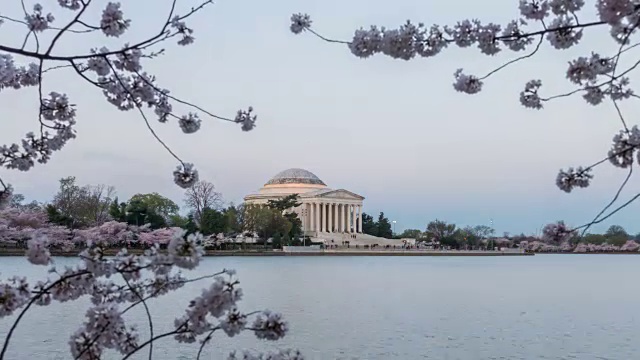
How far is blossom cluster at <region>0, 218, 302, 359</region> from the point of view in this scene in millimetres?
3184

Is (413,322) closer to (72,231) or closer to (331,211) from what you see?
(72,231)

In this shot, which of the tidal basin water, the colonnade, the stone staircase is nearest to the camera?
the tidal basin water

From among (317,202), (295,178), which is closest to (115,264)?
(317,202)

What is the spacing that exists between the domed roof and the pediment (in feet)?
21.0

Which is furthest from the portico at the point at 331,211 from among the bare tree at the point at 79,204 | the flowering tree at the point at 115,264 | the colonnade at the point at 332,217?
the flowering tree at the point at 115,264

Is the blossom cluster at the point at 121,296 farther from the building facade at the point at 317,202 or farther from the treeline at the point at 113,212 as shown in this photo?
the building facade at the point at 317,202

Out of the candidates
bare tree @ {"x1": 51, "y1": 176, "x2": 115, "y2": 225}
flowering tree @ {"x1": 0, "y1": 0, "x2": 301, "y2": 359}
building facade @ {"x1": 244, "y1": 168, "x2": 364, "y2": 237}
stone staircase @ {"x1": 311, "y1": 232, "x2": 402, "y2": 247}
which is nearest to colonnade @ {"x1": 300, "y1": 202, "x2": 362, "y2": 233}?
building facade @ {"x1": 244, "y1": 168, "x2": 364, "y2": 237}

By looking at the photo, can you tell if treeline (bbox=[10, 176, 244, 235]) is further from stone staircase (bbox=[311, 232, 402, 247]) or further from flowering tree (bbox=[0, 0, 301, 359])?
flowering tree (bbox=[0, 0, 301, 359])

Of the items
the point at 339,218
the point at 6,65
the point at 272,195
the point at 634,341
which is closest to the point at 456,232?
the point at 339,218

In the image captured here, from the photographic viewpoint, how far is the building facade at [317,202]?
105 m

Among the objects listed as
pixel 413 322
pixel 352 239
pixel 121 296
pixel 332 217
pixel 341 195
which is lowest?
pixel 413 322

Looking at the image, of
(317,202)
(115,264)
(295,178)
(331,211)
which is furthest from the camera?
(295,178)

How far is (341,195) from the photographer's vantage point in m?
108

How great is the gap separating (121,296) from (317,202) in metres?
101
